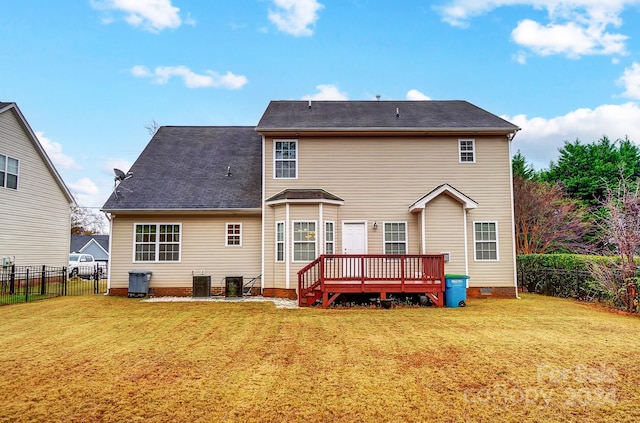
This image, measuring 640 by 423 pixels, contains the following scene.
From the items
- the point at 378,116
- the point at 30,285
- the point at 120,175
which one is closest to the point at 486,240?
the point at 378,116

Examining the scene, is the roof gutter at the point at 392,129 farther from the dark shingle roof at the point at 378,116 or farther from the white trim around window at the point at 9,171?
the white trim around window at the point at 9,171

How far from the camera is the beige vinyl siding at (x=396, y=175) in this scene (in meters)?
14.5

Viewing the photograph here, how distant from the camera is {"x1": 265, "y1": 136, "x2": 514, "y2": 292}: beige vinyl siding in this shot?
14.5 meters

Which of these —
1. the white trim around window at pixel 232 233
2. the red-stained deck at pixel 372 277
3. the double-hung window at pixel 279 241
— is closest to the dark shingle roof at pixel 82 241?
the white trim around window at pixel 232 233

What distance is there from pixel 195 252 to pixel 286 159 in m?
4.78

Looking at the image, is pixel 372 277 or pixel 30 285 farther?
pixel 30 285

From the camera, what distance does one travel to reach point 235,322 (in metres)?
9.31

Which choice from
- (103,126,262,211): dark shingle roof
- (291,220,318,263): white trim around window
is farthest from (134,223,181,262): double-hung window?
(291,220,318,263): white trim around window

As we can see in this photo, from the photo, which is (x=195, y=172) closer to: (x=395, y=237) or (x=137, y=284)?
(x=137, y=284)

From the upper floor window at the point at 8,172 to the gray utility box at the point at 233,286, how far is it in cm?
1044

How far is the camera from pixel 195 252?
14.6m

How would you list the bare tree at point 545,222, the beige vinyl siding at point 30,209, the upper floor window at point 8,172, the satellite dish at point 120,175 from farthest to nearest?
the bare tree at point 545,222 → the beige vinyl siding at point 30,209 → the upper floor window at point 8,172 → the satellite dish at point 120,175

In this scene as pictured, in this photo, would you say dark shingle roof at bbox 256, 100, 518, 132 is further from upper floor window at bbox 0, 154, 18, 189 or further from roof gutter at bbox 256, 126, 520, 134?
upper floor window at bbox 0, 154, 18, 189

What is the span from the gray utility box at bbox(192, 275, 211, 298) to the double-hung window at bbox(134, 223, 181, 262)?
125cm
